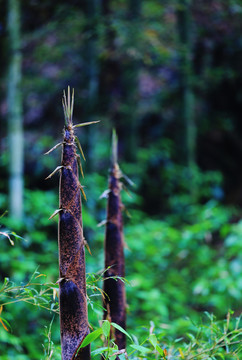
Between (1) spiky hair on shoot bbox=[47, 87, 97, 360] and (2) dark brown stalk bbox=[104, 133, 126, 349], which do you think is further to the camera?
(2) dark brown stalk bbox=[104, 133, 126, 349]

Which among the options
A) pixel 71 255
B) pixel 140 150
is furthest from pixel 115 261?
pixel 140 150

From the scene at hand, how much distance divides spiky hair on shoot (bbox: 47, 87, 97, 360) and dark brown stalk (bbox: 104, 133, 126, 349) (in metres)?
0.22

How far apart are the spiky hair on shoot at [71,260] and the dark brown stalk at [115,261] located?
22 cm

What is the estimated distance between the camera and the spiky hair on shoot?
32.7 inches

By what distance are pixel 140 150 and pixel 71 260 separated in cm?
704

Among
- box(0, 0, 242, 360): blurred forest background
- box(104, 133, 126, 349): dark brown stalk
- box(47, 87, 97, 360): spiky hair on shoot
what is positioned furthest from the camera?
box(0, 0, 242, 360): blurred forest background

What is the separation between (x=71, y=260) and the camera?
0.85 meters

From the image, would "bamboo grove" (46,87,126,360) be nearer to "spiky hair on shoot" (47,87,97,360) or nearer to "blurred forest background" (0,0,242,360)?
"spiky hair on shoot" (47,87,97,360)

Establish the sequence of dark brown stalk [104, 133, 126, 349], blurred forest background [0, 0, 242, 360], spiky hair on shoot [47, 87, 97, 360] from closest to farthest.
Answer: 1. spiky hair on shoot [47, 87, 97, 360]
2. dark brown stalk [104, 133, 126, 349]
3. blurred forest background [0, 0, 242, 360]

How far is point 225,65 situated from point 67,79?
3.73 metres

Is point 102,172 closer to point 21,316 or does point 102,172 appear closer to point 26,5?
point 26,5

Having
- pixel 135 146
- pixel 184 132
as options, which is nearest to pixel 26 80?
pixel 135 146

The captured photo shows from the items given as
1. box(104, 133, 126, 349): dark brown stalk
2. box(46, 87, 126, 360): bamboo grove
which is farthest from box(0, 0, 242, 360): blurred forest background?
box(46, 87, 126, 360): bamboo grove

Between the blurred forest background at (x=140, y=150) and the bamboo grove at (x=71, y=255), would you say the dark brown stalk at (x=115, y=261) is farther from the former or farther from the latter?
the blurred forest background at (x=140, y=150)
